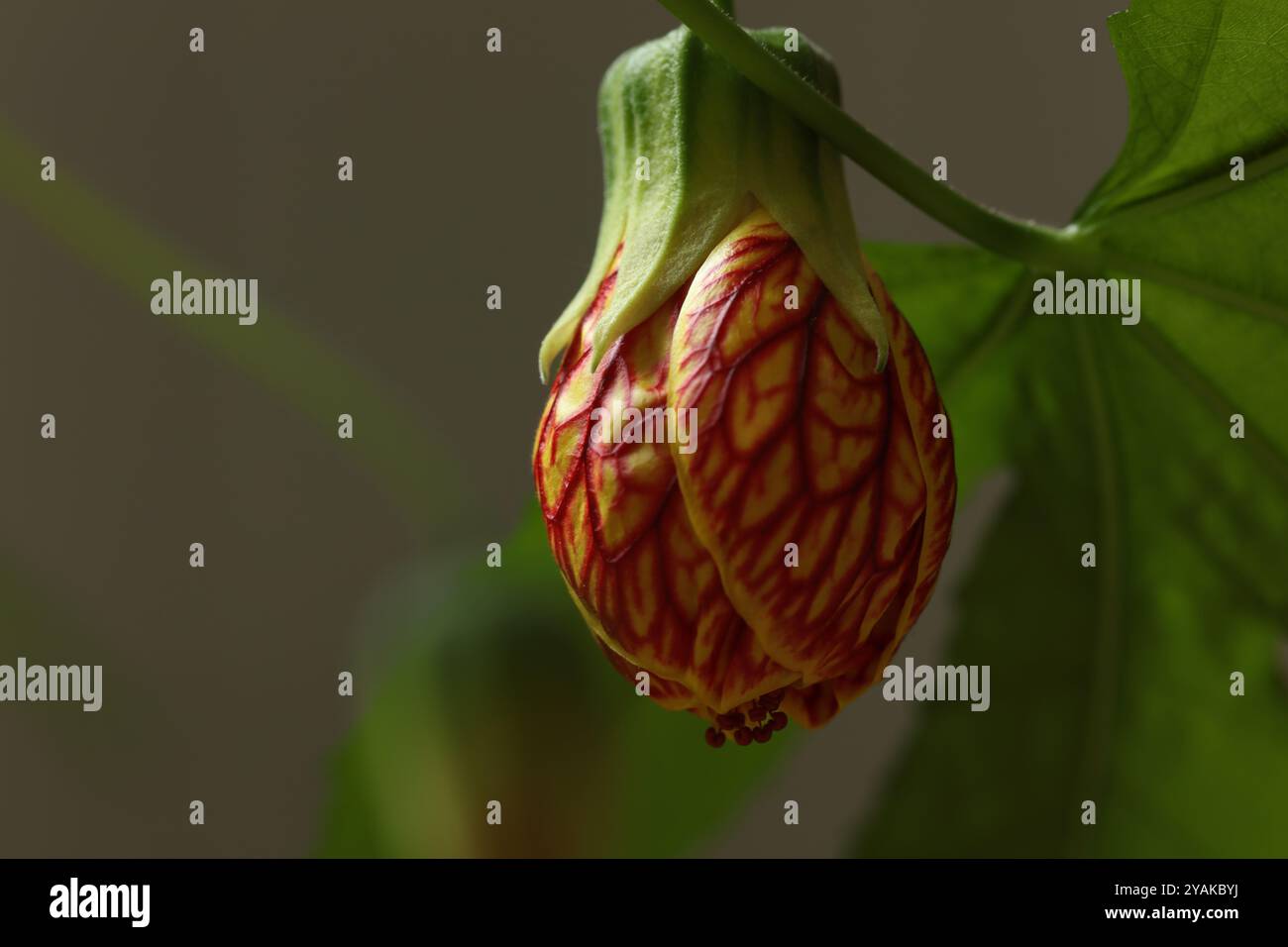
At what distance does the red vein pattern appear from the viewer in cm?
25

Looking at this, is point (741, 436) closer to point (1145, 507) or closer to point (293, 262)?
point (1145, 507)

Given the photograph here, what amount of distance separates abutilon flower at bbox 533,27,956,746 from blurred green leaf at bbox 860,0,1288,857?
4.5 inches

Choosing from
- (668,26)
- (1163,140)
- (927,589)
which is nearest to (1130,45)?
(1163,140)

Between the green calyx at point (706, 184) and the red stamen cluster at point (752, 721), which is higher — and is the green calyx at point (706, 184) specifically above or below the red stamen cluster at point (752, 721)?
above

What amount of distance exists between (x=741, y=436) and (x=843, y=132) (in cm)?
8

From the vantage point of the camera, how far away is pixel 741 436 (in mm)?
249

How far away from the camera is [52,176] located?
0.49m

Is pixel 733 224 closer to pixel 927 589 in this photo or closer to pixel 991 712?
pixel 927 589

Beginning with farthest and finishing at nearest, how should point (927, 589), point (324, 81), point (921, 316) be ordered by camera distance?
point (324, 81) < point (921, 316) < point (927, 589)

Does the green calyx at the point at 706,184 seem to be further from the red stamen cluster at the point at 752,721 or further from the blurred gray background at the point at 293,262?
the blurred gray background at the point at 293,262

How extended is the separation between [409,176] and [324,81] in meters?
0.08

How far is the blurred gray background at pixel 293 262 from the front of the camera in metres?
0.83

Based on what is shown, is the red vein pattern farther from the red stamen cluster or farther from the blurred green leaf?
the blurred green leaf

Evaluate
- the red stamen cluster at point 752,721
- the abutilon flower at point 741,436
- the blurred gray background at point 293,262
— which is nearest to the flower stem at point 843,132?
the abutilon flower at point 741,436
